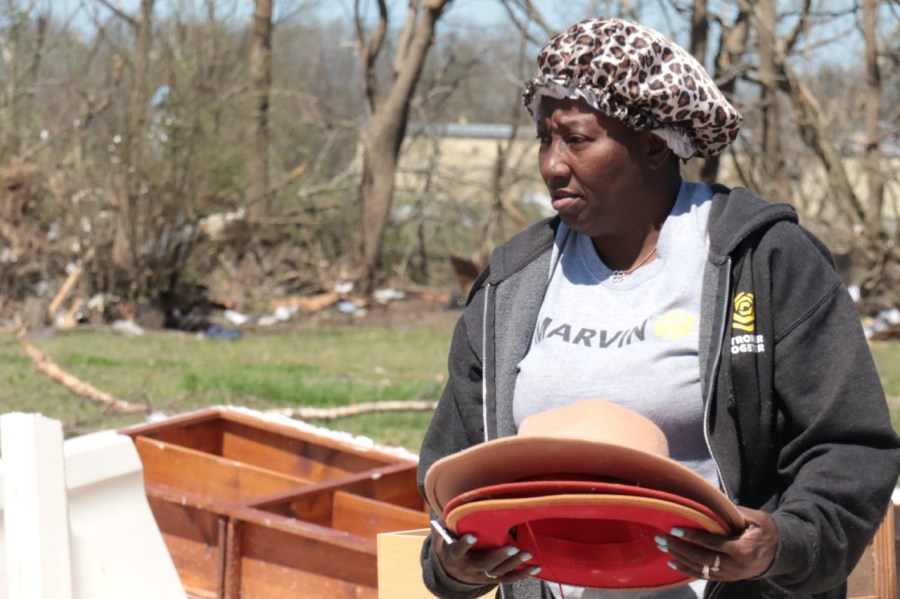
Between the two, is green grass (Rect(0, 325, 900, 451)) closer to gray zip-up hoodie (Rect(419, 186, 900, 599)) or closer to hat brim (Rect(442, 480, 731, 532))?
gray zip-up hoodie (Rect(419, 186, 900, 599))

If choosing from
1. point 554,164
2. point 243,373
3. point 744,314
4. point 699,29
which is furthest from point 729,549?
point 699,29

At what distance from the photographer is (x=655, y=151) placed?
8.07 feet

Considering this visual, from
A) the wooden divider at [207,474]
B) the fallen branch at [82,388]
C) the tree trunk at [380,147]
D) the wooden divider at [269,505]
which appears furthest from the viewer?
the tree trunk at [380,147]

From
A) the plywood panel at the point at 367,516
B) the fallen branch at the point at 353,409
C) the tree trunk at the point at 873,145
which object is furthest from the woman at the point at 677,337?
the tree trunk at the point at 873,145

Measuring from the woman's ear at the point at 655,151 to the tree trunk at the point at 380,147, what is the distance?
546 inches

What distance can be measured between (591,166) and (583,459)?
600 millimetres

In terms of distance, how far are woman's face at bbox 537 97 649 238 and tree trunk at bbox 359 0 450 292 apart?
45.5 feet

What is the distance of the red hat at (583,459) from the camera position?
1.98 meters

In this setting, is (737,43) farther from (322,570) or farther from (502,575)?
(502,575)

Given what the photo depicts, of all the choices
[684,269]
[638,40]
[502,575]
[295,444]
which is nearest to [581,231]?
[684,269]

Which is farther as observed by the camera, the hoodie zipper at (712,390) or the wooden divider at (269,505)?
the wooden divider at (269,505)

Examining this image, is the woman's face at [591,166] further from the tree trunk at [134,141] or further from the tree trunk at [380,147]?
the tree trunk at [380,147]

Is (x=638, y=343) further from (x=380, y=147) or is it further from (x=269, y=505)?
(x=380, y=147)

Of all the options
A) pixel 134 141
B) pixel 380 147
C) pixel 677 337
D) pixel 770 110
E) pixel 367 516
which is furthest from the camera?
pixel 380 147
